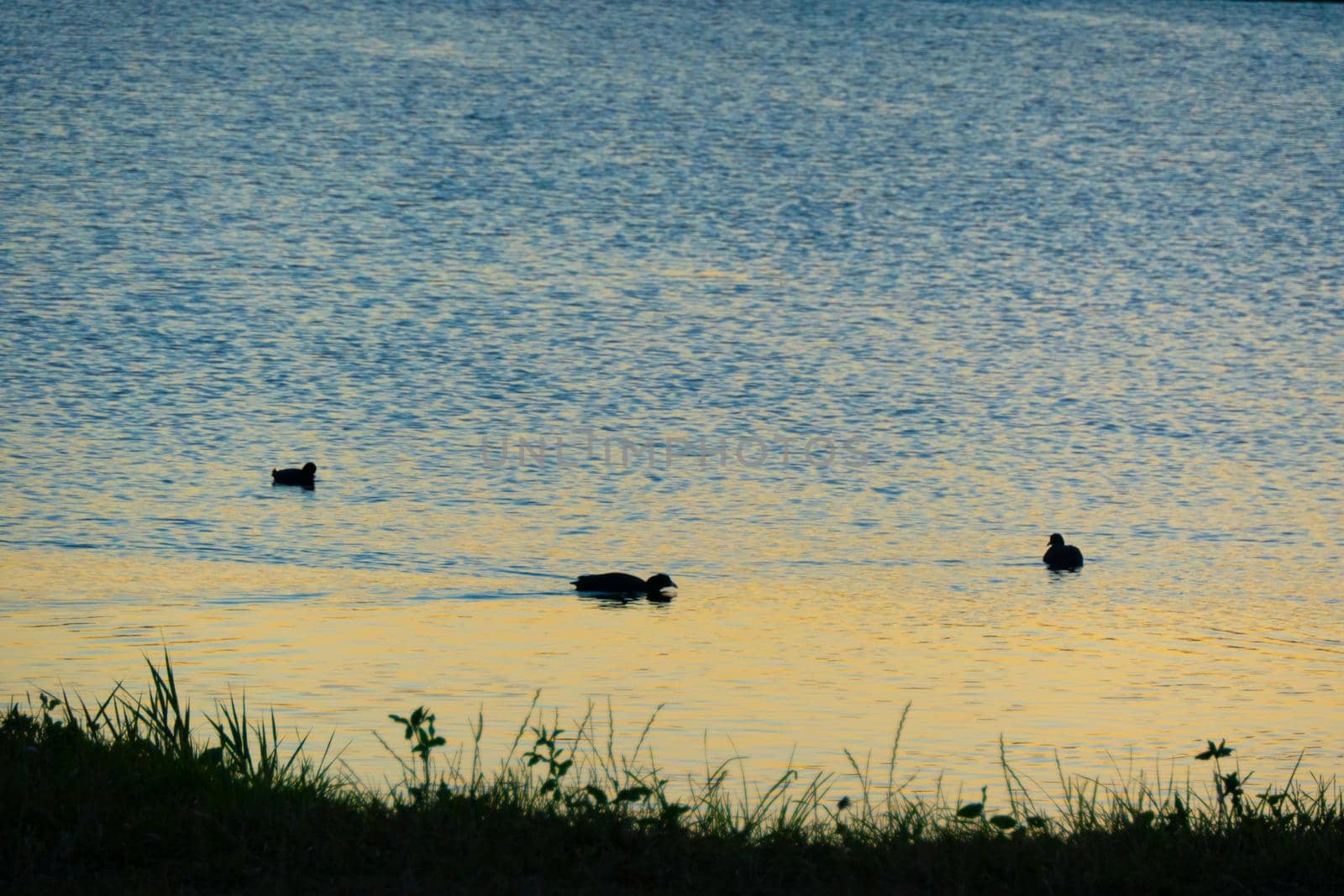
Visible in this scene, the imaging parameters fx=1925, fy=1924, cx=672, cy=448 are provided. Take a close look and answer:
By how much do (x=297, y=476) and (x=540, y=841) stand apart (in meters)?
15.7

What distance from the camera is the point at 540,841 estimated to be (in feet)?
26.1

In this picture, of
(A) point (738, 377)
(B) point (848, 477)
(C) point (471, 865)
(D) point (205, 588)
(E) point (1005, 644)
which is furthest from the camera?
(A) point (738, 377)

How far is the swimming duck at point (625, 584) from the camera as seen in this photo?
17.3 m

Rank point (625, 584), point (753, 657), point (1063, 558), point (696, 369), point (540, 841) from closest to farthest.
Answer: point (540, 841)
point (753, 657)
point (625, 584)
point (1063, 558)
point (696, 369)

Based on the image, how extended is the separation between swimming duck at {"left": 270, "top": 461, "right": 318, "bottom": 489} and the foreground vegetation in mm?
14339

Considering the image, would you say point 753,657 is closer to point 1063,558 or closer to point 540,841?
point 1063,558

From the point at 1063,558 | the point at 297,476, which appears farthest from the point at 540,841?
the point at 297,476

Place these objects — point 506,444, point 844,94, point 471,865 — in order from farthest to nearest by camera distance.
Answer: point 844,94
point 506,444
point 471,865

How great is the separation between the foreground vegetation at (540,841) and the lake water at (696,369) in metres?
2.41

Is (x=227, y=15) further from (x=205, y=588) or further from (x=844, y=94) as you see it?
(x=205, y=588)

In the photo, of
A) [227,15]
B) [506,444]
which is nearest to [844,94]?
[227,15]

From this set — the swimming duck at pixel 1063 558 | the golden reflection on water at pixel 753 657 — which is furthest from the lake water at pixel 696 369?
the swimming duck at pixel 1063 558

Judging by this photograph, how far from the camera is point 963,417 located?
29469 millimetres

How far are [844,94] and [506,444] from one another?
39.3 m
